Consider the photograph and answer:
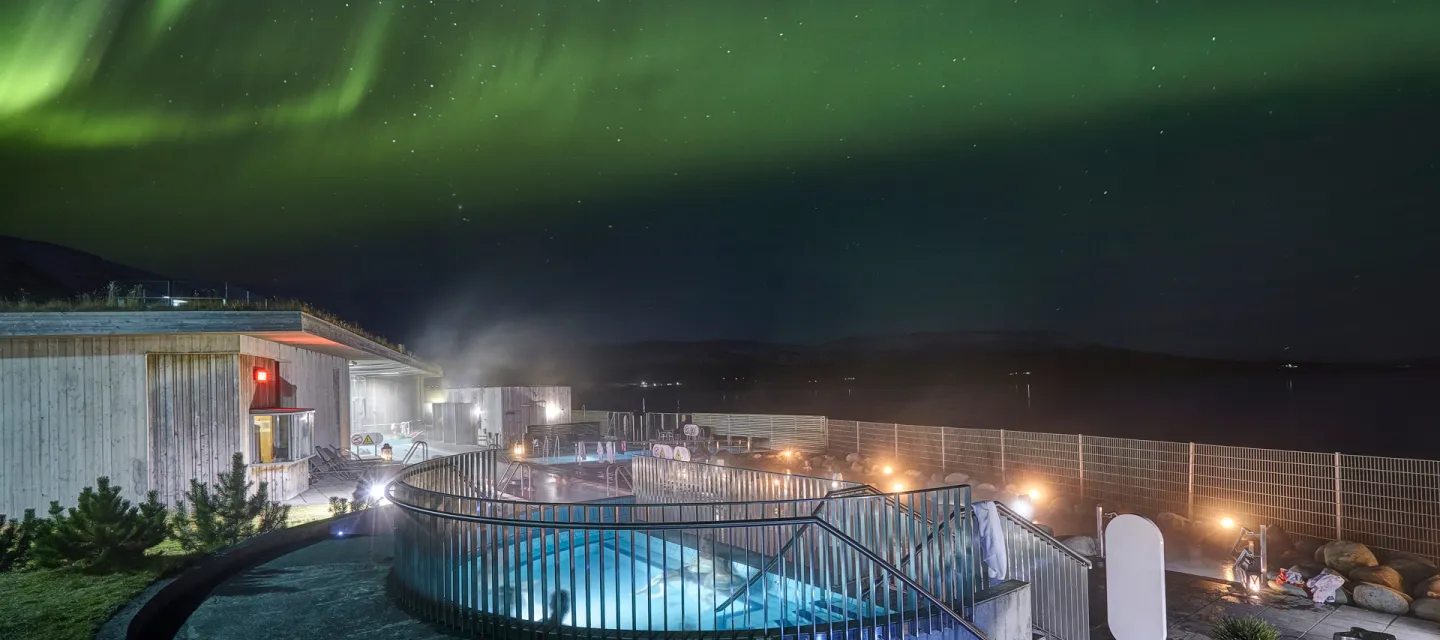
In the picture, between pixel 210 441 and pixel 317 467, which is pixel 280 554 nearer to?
pixel 210 441

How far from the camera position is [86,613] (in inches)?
307

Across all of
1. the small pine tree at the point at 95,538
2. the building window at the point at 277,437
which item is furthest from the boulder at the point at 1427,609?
the building window at the point at 277,437

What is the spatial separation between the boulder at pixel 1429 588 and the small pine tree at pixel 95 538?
1587cm

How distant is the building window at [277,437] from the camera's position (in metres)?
16.7

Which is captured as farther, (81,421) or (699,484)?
(81,421)

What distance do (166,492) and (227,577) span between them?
8.48 meters

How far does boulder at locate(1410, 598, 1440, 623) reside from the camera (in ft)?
29.3

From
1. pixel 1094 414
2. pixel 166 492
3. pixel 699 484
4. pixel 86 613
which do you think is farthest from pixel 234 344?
pixel 1094 414

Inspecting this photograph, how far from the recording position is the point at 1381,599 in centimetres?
945

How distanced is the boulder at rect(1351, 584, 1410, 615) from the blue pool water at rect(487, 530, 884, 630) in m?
7.12

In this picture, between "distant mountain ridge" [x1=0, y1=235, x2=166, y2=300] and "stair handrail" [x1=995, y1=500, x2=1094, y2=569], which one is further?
"distant mountain ridge" [x1=0, y1=235, x2=166, y2=300]

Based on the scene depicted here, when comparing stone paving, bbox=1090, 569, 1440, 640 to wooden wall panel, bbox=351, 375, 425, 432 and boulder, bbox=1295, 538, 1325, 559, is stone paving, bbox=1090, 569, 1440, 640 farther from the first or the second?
wooden wall panel, bbox=351, 375, 425, 432

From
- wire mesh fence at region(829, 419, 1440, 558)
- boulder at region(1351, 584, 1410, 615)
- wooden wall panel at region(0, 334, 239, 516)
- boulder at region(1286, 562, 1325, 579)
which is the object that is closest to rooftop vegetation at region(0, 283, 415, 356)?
wooden wall panel at region(0, 334, 239, 516)

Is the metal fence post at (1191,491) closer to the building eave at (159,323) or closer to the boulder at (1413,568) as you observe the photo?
the boulder at (1413,568)
